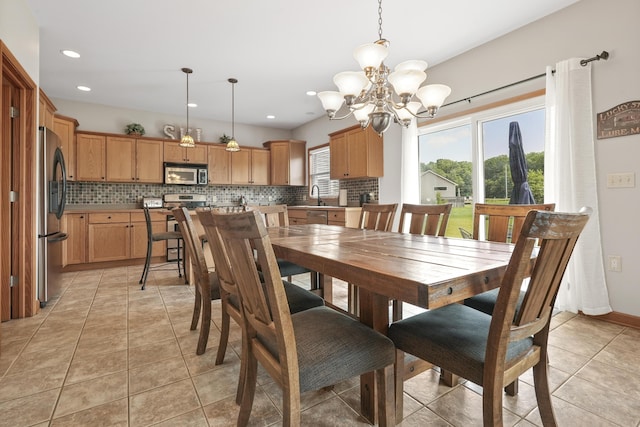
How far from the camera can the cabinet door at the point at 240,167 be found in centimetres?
596

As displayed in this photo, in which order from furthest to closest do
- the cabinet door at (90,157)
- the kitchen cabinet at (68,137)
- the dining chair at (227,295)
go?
the cabinet door at (90,157), the kitchen cabinet at (68,137), the dining chair at (227,295)

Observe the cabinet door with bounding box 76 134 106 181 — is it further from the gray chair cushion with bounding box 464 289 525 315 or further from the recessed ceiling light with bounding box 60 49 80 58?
the gray chair cushion with bounding box 464 289 525 315

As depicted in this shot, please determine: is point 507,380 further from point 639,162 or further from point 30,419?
point 639,162

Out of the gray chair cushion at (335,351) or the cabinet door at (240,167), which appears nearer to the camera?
the gray chair cushion at (335,351)

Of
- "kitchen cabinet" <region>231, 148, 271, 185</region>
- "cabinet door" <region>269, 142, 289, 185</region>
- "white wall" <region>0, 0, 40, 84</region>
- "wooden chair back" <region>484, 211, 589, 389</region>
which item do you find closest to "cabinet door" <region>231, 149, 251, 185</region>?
"kitchen cabinet" <region>231, 148, 271, 185</region>

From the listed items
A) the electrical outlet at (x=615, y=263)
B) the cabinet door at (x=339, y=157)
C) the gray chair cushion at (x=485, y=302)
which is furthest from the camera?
the cabinet door at (x=339, y=157)

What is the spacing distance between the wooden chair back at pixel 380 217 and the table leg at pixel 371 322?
145 centimetres

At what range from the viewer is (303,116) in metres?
5.88

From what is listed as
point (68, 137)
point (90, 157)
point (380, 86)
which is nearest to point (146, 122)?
point (90, 157)

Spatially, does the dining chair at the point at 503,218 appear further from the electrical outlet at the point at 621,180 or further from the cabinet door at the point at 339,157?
the cabinet door at the point at 339,157

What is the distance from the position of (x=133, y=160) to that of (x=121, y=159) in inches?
6.6

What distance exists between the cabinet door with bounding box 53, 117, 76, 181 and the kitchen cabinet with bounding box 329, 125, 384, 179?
155 inches

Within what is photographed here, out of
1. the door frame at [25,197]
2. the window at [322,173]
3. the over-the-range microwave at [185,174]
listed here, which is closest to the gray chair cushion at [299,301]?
the door frame at [25,197]

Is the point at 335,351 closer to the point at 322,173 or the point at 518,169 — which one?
the point at 518,169
